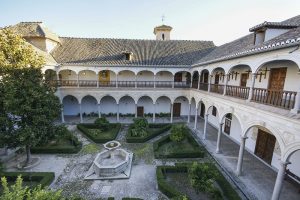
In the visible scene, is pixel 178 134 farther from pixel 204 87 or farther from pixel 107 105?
pixel 107 105

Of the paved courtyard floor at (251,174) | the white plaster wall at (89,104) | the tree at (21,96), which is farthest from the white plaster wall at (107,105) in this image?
the paved courtyard floor at (251,174)

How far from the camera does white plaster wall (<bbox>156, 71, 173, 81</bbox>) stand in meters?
23.3

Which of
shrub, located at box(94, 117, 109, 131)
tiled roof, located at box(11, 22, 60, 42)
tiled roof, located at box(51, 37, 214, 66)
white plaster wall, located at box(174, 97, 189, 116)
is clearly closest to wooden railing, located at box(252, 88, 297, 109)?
tiled roof, located at box(51, 37, 214, 66)

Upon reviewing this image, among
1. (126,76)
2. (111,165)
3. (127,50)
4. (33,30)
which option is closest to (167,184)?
(111,165)

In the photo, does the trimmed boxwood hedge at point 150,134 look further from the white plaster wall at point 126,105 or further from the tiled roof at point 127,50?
the tiled roof at point 127,50

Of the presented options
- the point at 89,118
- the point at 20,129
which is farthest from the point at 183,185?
the point at 89,118

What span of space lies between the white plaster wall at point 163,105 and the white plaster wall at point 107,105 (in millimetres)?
5917

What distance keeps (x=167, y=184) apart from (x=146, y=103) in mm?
15008

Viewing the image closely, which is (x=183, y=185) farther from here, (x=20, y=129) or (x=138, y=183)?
(x=20, y=129)

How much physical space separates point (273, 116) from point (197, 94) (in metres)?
10.9

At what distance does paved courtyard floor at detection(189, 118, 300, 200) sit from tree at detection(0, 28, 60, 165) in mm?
12564

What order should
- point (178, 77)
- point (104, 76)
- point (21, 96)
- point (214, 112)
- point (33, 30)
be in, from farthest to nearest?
point (178, 77) → point (104, 76) → point (214, 112) → point (33, 30) → point (21, 96)

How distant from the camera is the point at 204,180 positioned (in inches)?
338

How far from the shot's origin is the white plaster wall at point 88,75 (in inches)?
888
